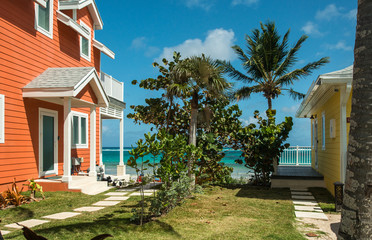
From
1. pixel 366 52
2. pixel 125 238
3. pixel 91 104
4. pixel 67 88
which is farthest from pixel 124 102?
pixel 366 52

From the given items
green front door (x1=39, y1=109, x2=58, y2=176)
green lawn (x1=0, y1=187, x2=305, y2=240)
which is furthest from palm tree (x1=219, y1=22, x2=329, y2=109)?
green lawn (x1=0, y1=187, x2=305, y2=240)

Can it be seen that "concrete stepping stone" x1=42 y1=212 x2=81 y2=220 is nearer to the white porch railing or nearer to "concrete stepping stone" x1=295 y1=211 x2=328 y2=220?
"concrete stepping stone" x1=295 y1=211 x2=328 y2=220

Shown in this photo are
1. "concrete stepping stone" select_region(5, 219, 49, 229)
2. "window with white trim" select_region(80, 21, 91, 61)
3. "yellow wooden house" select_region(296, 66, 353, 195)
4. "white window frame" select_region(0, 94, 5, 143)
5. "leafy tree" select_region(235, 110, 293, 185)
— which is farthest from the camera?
"window with white trim" select_region(80, 21, 91, 61)

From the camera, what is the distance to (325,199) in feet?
29.4

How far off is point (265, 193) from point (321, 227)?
4.28 metres

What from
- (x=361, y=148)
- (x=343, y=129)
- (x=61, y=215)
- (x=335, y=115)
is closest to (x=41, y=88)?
(x=61, y=215)

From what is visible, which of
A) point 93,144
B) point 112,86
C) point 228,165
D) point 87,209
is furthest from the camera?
point 228,165

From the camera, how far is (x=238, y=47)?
21516mm

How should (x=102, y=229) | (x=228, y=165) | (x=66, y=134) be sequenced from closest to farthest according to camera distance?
1. (x=102, y=229)
2. (x=66, y=134)
3. (x=228, y=165)

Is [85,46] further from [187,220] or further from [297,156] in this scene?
[297,156]

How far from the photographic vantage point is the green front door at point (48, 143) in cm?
1103

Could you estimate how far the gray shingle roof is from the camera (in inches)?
387

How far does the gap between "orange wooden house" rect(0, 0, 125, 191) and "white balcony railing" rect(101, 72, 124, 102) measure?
5.06 ft

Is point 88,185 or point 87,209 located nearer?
point 87,209
